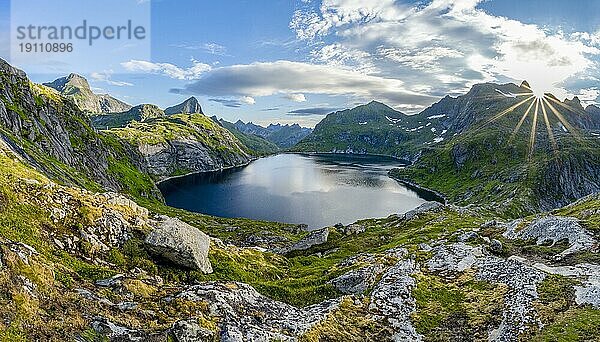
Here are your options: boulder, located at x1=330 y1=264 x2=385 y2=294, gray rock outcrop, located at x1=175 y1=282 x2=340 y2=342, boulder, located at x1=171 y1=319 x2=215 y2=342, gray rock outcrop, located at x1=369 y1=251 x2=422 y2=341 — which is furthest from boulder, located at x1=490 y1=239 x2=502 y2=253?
boulder, located at x1=171 y1=319 x2=215 y2=342

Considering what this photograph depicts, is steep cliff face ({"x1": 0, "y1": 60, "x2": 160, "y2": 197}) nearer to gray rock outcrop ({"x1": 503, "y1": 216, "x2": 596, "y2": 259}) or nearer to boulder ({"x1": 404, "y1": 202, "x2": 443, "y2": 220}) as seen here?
boulder ({"x1": 404, "y1": 202, "x2": 443, "y2": 220})

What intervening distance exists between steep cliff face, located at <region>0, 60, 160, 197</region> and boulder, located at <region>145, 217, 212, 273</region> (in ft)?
221

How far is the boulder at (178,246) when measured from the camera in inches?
1217

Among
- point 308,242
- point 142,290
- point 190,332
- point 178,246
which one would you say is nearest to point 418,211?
point 308,242

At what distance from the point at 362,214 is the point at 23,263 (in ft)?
534

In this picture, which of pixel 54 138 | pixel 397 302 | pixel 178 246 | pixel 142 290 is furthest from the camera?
pixel 54 138

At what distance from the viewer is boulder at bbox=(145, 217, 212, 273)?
30.9 metres

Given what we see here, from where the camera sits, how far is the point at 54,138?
133 metres

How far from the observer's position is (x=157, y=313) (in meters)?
21.5

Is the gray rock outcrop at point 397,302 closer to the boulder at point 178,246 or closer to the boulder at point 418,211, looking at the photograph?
the boulder at point 178,246

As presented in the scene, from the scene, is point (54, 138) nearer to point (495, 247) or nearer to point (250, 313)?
point (250, 313)

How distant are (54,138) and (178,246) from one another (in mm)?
131180

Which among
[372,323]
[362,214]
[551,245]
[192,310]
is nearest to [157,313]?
[192,310]

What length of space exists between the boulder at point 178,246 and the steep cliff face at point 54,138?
2648 inches
